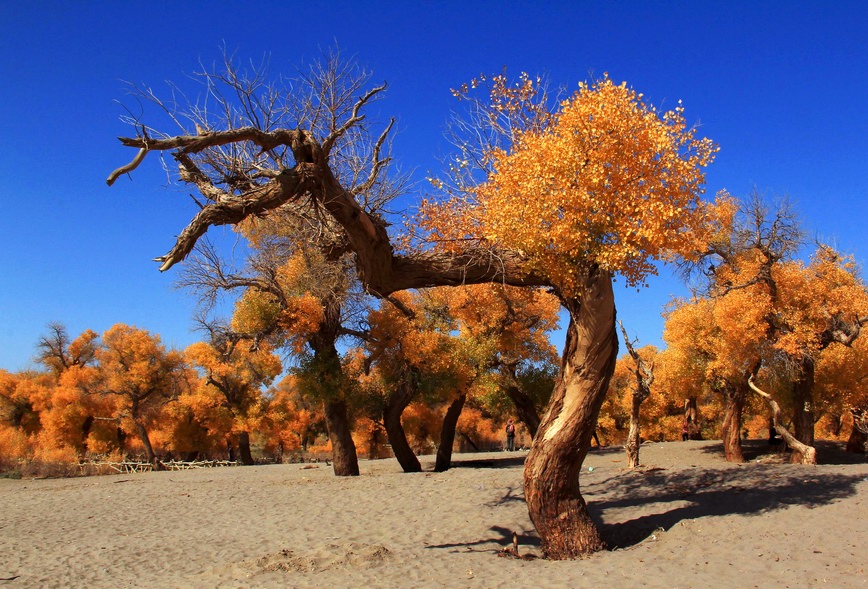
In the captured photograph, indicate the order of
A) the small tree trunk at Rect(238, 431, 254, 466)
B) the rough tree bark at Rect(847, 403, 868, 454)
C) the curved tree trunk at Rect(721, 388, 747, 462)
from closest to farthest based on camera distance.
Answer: the curved tree trunk at Rect(721, 388, 747, 462) → the rough tree bark at Rect(847, 403, 868, 454) → the small tree trunk at Rect(238, 431, 254, 466)

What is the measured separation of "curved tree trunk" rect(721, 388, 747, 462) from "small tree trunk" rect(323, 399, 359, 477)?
37.9ft

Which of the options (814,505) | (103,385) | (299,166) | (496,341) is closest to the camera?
(299,166)

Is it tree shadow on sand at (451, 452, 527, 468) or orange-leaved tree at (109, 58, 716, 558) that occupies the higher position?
orange-leaved tree at (109, 58, 716, 558)

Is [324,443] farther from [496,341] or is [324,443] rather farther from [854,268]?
[854,268]

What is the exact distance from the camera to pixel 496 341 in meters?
20.5

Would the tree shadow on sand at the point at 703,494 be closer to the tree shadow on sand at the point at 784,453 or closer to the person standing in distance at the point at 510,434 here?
the tree shadow on sand at the point at 784,453

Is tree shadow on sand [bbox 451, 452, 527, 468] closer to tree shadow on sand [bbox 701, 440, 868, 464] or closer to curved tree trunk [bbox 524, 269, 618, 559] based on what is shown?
tree shadow on sand [bbox 701, 440, 868, 464]

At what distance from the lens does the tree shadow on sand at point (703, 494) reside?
29.4 feet

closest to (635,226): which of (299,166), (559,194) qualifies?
(559,194)

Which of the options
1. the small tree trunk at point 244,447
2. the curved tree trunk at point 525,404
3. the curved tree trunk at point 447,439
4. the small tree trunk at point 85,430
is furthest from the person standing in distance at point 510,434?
the small tree trunk at point 85,430

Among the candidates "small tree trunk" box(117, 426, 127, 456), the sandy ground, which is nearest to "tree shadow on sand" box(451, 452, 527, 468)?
the sandy ground

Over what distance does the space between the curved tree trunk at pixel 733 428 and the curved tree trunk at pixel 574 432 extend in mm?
12598

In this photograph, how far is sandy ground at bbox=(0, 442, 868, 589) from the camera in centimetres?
702

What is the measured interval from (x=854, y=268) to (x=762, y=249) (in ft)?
15.3
